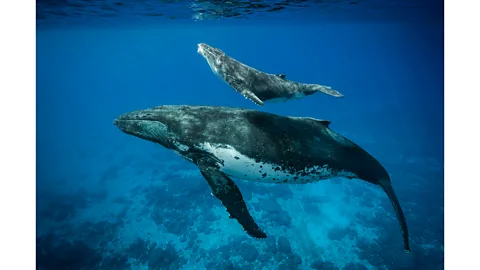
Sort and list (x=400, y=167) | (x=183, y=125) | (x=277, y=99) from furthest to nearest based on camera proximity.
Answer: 1. (x=400, y=167)
2. (x=277, y=99)
3. (x=183, y=125)

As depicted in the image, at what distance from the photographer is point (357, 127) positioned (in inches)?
1517

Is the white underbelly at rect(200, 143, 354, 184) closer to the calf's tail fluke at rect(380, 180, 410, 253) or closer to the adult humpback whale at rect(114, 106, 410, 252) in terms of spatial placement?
the adult humpback whale at rect(114, 106, 410, 252)

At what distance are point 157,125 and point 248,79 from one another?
9.23 ft

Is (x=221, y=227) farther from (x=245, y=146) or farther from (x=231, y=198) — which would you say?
(x=245, y=146)

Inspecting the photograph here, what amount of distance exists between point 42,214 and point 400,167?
30384 mm

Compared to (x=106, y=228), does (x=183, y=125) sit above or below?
above

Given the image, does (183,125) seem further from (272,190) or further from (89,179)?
(89,179)

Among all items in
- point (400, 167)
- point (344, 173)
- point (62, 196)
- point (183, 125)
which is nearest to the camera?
point (183, 125)

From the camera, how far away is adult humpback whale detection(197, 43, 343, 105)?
6.72 m

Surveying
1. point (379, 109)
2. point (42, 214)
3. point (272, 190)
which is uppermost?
point (379, 109)

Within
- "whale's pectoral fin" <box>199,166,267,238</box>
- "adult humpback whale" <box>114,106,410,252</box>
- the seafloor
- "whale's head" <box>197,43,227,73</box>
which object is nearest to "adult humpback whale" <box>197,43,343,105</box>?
"whale's head" <box>197,43,227,73</box>

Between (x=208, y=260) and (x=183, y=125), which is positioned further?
(x=208, y=260)

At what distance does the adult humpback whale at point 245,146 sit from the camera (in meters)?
5.06
